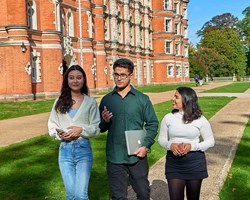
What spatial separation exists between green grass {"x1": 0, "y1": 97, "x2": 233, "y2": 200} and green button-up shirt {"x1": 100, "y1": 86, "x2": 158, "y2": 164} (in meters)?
1.63

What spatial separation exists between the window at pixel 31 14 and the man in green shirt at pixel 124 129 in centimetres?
2441

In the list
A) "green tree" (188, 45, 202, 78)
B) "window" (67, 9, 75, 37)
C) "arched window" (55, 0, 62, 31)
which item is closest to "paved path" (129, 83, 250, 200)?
"arched window" (55, 0, 62, 31)

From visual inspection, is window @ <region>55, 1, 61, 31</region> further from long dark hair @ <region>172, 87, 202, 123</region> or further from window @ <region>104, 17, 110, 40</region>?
long dark hair @ <region>172, 87, 202, 123</region>

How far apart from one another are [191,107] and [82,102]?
116cm

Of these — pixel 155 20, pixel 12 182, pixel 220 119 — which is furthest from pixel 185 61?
pixel 12 182

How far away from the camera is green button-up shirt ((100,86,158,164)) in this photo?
13.0ft

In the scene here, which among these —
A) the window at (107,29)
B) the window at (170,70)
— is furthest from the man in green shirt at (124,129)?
the window at (170,70)

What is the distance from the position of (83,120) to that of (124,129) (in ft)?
1.46

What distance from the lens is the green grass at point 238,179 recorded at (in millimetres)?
5281

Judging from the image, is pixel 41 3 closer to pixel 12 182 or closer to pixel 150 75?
pixel 12 182

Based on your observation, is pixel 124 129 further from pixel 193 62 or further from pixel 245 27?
pixel 245 27

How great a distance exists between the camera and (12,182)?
6.22m

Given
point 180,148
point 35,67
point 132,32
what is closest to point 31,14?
point 35,67

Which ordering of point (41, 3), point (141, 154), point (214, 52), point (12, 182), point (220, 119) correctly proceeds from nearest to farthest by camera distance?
point (141, 154)
point (12, 182)
point (220, 119)
point (41, 3)
point (214, 52)
